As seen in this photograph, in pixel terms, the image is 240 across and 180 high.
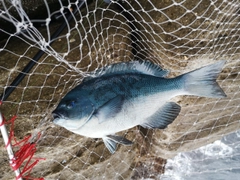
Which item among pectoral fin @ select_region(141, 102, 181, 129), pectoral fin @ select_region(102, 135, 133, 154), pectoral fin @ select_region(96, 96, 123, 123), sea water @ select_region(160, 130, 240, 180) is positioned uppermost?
pectoral fin @ select_region(96, 96, 123, 123)

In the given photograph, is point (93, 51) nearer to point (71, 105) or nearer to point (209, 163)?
point (71, 105)

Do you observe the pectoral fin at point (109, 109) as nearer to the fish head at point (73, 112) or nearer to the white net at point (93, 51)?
the fish head at point (73, 112)

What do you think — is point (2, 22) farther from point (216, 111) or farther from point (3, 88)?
point (216, 111)

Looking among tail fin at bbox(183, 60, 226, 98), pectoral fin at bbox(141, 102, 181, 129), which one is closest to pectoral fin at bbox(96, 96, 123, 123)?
pectoral fin at bbox(141, 102, 181, 129)

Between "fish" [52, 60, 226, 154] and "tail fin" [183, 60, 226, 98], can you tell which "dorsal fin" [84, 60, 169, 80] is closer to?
"fish" [52, 60, 226, 154]

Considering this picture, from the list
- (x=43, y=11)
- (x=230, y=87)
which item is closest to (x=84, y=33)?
(x=43, y=11)

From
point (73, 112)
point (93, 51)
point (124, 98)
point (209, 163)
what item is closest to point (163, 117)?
point (124, 98)
